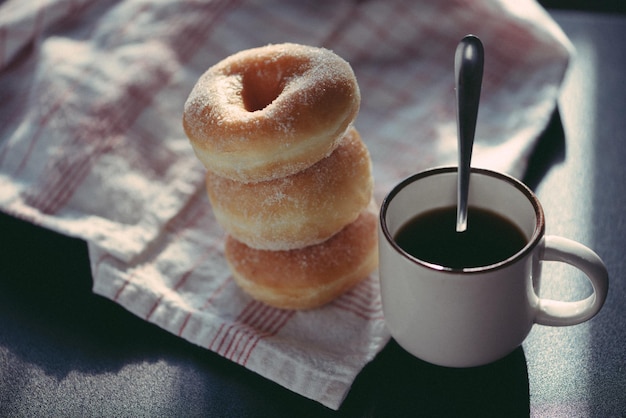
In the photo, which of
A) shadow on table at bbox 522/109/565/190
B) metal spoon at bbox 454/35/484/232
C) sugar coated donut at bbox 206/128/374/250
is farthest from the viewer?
shadow on table at bbox 522/109/565/190

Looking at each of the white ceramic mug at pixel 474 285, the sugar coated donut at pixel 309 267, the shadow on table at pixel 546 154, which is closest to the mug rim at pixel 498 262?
the white ceramic mug at pixel 474 285

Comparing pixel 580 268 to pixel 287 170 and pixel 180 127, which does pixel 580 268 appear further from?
pixel 180 127

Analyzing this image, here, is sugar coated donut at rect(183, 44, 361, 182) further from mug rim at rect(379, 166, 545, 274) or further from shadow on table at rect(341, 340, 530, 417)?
shadow on table at rect(341, 340, 530, 417)

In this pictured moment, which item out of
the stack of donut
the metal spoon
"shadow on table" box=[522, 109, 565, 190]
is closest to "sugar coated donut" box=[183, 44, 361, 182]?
the stack of donut

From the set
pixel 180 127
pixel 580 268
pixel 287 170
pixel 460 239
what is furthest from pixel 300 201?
pixel 180 127

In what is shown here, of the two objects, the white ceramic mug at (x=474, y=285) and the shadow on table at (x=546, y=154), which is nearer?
the white ceramic mug at (x=474, y=285)

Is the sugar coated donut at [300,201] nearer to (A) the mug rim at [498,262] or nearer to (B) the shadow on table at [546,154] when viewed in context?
(A) the mug rim at [498,262]

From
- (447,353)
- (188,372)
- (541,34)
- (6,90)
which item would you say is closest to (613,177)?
(541,34)
